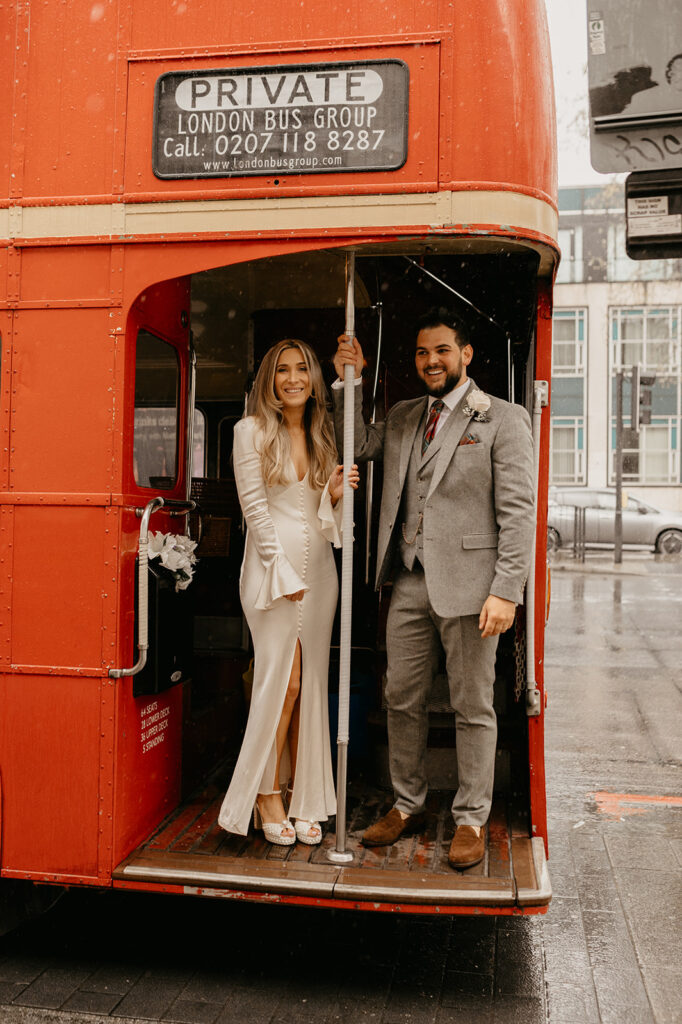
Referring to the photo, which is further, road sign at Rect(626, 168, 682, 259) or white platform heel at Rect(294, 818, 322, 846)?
road sign at Rect(626, 168, 682, 259)

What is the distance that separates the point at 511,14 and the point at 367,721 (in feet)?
10.6

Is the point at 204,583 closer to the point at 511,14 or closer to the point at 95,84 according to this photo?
the point at 95,84

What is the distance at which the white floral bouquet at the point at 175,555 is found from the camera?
12.1ft

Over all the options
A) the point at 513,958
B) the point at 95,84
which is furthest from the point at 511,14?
the point at 513,958

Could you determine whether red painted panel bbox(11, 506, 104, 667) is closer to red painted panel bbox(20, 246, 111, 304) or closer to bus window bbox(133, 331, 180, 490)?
bus window bbox(133, 331, 180, 490)

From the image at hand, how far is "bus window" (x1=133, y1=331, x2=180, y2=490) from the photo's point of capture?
367cm

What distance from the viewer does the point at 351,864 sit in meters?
3.51

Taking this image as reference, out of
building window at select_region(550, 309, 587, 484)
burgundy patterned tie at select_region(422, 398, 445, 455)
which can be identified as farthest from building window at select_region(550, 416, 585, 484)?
burgundy patterned tie at select_region(422, 398, 445, 455)

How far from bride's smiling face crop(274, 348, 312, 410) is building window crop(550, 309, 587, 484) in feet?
87.0

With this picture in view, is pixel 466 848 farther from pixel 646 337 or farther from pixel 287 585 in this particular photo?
pixel 646 337

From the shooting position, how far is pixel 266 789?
3.86 meters

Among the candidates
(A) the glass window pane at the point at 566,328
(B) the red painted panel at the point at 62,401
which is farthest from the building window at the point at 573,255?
(B) the red painted panel at the point at 62,401

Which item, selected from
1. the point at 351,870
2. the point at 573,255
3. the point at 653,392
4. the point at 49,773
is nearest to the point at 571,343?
the point at 573,255

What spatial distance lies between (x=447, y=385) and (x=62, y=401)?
1.55 meters
